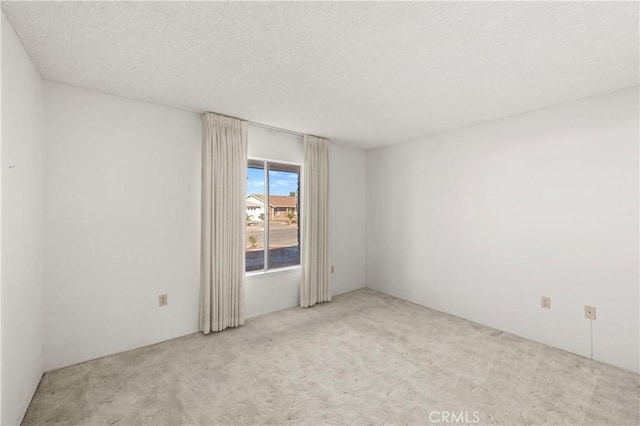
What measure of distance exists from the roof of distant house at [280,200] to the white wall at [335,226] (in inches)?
20.2

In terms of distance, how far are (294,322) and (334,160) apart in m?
2.49

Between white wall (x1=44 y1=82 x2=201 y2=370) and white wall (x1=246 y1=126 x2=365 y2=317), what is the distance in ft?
2.58

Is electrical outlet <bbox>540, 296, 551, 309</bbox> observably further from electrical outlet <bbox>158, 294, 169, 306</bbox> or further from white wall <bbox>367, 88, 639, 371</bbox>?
electrical outlet <bbox>158, 294, 169, 306</bbox>

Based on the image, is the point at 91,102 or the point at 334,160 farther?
the point at 334,160

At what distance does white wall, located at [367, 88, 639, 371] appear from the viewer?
2.58 metres

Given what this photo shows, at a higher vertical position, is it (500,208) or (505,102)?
A: (505,102)

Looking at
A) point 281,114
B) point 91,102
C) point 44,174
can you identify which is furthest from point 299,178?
point 44,174

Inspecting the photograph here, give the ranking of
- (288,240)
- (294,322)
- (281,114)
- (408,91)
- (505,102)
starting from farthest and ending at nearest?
1. (288,240)
2. (294,322)
3. (281,114)
4. (505,102)
5. (408,91)

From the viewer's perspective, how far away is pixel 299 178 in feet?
14.0

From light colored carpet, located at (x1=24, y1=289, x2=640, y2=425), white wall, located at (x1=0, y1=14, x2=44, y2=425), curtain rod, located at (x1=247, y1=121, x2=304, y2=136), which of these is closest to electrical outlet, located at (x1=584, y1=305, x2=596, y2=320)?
light colored carpet, located at (x1=24, y1=289, x2=640, y2=425)

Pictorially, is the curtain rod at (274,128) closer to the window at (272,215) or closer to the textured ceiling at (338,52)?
the window at (272,215)

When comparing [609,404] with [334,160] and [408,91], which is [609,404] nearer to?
[408,91]

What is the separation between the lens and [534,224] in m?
3.08

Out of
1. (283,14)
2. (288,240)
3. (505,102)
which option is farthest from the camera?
(288,240)
